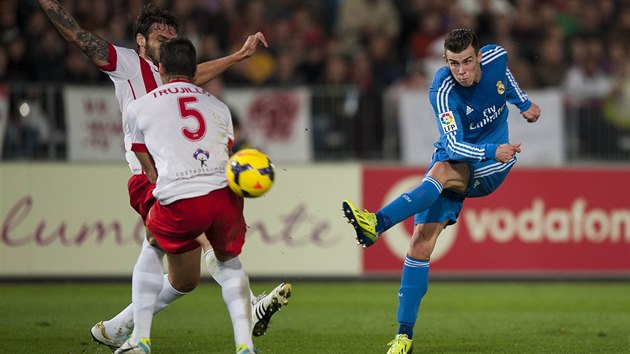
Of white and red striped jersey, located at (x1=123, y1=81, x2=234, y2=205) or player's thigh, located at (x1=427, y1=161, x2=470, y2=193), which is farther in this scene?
player's thigh, located at (x1=427, y1=161, x2=470, y2=193)

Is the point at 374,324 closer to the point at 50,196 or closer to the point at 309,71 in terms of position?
the point at 50,196

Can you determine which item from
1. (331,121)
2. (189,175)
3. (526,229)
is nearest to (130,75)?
(189,175)

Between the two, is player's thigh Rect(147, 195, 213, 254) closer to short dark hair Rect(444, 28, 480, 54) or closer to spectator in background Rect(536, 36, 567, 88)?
short dark hair Rect(444, 28, 480, 54)

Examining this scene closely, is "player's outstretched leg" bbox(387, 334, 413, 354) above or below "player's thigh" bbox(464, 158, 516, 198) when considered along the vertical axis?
below

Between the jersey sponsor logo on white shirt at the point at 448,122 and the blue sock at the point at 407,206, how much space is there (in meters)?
0.44

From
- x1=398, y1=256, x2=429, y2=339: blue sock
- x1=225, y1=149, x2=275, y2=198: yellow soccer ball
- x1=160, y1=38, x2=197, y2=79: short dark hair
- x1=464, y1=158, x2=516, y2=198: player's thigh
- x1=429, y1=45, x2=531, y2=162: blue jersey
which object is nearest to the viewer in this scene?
x1=225, y1=149, x2=275, y2=198: yellow soccer ball

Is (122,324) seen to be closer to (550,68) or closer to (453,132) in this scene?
(453,132)

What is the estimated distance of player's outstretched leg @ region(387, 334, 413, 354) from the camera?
25.8 feet

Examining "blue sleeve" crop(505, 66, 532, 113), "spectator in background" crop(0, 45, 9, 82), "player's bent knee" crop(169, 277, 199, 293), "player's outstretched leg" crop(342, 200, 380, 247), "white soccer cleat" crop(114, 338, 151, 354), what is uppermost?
"spectator in background" crop(0, 45, 9, 82)

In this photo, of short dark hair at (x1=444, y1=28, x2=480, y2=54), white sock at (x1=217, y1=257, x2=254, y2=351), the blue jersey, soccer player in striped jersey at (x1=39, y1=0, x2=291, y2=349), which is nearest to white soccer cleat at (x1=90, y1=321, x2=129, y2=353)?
soccer player in striped jersey at (x1=39, y1=0, x2=291, y2=349)

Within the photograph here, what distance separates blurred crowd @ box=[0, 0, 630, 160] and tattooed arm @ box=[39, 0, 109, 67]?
6.98 m

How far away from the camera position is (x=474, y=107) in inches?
327

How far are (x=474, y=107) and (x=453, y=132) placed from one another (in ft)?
1.35

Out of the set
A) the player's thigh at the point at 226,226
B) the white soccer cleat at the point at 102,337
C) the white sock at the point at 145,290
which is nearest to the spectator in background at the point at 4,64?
the white soccer cleat at the point at 102,337
